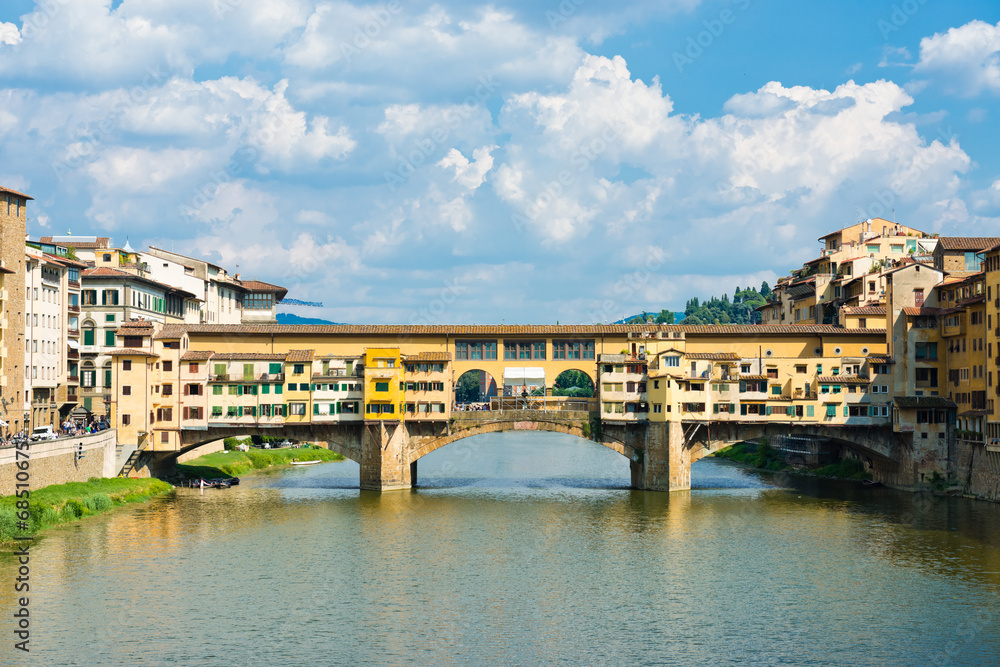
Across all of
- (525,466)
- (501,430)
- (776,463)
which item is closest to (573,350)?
(501,430)

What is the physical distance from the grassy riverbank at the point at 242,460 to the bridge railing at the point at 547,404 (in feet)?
79.7

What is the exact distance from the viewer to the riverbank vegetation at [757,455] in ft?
327

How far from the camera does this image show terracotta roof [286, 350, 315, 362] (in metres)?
78.5

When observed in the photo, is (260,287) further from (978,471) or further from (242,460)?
(978,471)

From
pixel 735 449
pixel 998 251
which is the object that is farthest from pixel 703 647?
→ pixel 735 449

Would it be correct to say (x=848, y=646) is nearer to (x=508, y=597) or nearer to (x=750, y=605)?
(x=750, y=605)

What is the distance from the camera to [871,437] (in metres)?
78.2

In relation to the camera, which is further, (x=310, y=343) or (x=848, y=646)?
(x=310, y=343)

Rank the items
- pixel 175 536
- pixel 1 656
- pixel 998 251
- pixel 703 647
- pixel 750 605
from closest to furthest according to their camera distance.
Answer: pixel 1 656
pixel 703 647
pixel 750 605
pixel 175 536
pixel 998 251

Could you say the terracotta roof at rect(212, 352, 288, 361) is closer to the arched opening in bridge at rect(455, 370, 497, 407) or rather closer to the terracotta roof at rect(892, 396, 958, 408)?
the terracotta roof at rect(892, 396, 958, 408)

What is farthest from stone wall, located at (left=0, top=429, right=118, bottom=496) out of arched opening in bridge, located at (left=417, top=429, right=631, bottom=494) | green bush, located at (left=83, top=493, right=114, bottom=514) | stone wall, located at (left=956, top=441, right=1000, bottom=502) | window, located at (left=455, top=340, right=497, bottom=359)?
stone wall, located at (left=956, top=441, right=1000, bottom=502)

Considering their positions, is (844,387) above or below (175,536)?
above

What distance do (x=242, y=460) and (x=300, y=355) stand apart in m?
22.1

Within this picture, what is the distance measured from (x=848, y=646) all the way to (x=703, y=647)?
5232 millimetres
